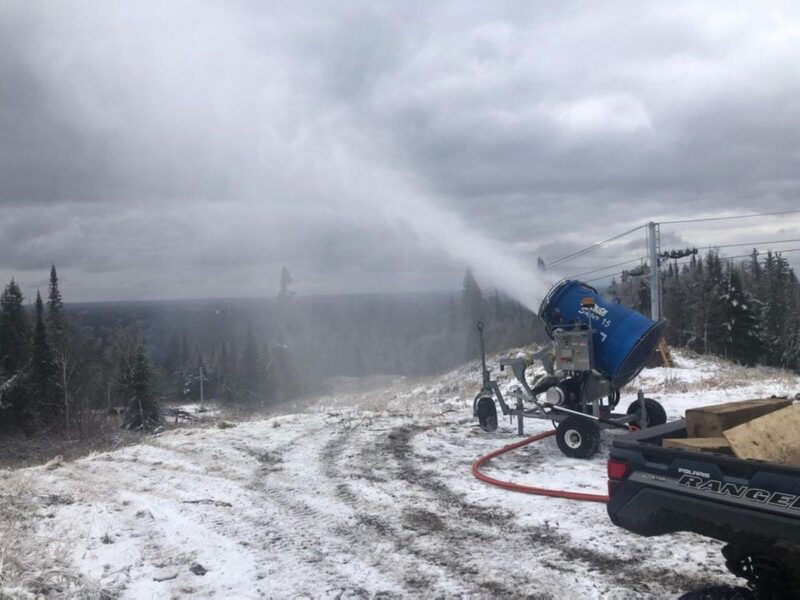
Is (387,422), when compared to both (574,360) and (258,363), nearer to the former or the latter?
(574,360)

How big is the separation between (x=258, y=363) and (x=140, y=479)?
78.0m

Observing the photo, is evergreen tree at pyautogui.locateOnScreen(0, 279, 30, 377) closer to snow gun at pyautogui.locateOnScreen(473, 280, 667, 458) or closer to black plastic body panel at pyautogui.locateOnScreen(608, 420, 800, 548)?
snow gun at pyautogui.locateOnScreen(473, 280, 667, 458)

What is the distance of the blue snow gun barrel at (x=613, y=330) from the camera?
10.8 metres

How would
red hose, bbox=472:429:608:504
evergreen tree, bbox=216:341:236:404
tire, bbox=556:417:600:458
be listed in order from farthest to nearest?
evergreen tree, bbox=216:341:236:404, tire, bbox=556:417:600:458, red hose, bbox=472:429:608:504

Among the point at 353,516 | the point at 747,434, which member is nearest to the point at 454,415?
the point at 353,516

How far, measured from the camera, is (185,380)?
101 m

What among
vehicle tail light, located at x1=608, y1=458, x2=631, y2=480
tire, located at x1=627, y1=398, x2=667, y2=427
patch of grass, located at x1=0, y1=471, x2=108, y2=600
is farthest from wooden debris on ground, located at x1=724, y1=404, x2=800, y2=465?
tire, located at x1=627, y1=398, x2=667, y2=427

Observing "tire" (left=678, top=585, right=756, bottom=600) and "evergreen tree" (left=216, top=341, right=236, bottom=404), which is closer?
"tire" (left=678, top=585, right=756, bottom=600)

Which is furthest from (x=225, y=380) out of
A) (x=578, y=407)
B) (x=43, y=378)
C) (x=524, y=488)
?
(x=524, y=488)

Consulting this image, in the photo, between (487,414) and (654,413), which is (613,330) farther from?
(487,414)

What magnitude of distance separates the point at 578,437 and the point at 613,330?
2.10 m

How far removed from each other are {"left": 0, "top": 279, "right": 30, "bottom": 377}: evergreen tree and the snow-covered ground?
44.4 meters

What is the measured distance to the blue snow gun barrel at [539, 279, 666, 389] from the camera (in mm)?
10844

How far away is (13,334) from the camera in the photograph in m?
52.2
